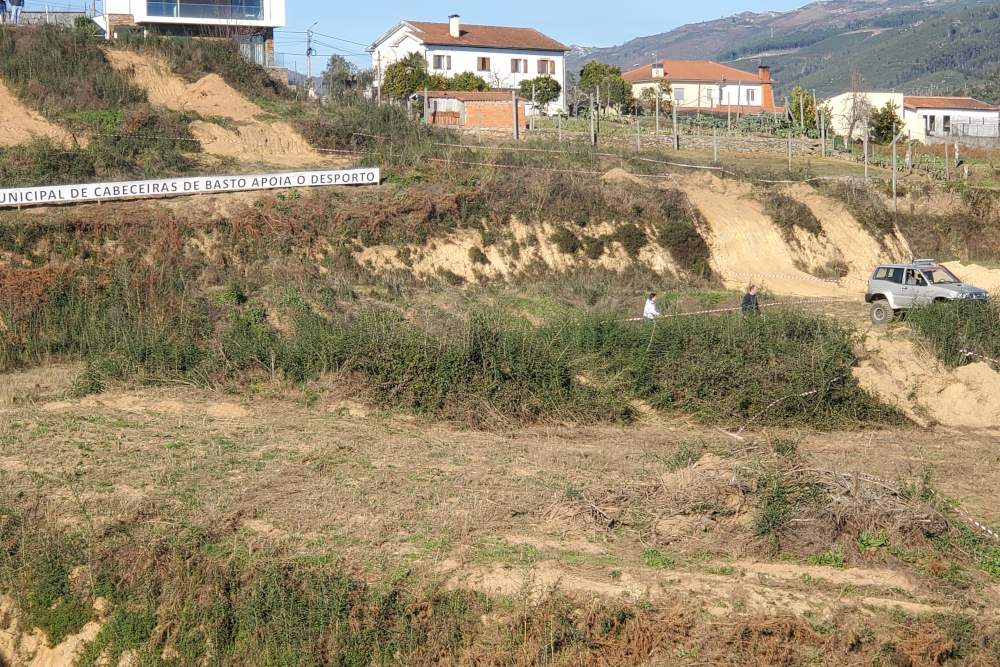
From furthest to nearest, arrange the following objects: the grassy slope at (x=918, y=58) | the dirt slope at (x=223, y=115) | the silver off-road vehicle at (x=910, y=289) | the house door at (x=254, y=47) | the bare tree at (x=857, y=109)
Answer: the grassy slope at (x=918, y=58)
the bare tree at (x=857, y=109)
the house door at (x=254, y=47)
the dirt slope at (x=223, y=115)
the silver off-road vehicle at (x=910, y=289)

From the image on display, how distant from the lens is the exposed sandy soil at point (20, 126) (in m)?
29.5

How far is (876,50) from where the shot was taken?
184m

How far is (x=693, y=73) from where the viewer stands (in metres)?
83.5

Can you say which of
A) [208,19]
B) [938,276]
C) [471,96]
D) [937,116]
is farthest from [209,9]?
[937,116]

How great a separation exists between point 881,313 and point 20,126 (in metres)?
24.5

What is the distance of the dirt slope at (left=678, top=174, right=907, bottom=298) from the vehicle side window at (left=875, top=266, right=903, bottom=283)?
5029 mm

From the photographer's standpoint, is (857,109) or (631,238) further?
(857,109)

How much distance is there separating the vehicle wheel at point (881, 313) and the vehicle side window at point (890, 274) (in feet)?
1.61

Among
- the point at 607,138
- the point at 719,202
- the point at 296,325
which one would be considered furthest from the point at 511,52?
the point at 296,325

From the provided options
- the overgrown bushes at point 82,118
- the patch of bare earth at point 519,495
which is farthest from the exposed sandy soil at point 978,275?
the overgrown bushes at point 82,118

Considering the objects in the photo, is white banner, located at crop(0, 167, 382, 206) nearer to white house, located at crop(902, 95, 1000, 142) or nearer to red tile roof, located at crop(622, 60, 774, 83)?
white house, located at crop(902, 95, 1000, 142)

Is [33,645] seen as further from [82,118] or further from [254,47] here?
[254,47]

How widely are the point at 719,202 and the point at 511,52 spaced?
32737 mm

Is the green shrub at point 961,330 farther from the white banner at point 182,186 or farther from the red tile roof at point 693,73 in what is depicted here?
the red tile roof at point 693,73
